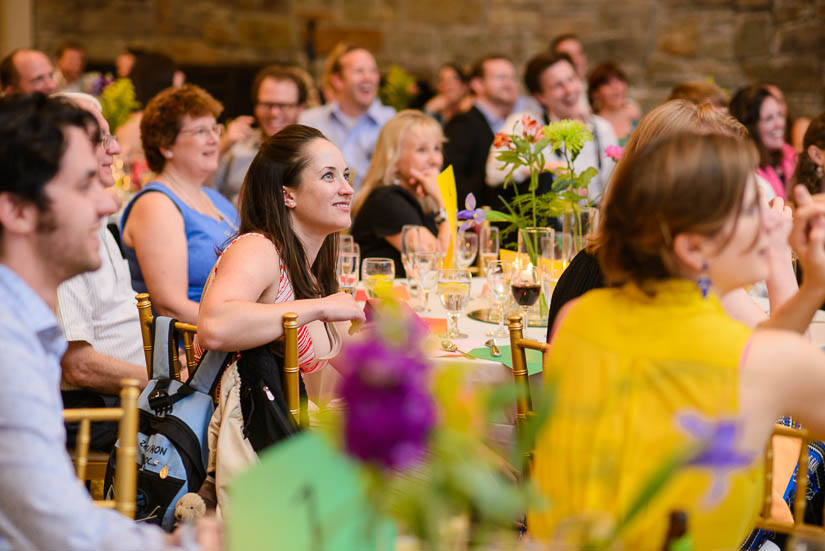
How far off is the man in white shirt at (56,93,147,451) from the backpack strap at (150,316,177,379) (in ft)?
1.30

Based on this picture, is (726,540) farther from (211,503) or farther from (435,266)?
(435,266)

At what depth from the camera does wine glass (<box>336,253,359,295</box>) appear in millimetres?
3057

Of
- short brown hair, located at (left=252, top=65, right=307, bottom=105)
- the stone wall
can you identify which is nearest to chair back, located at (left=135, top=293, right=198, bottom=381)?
short brown hair, located at (left=252, top=65, right=307, bottom=105)

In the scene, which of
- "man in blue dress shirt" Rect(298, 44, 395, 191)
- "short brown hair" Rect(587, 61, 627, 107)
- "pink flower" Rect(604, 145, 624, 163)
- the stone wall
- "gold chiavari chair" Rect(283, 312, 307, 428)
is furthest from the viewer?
the stone wall

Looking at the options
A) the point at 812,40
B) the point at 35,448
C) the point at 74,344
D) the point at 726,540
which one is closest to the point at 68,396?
the point at 74,344

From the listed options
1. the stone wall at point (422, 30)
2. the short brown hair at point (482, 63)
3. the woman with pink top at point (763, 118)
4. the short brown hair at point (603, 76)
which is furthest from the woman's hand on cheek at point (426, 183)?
the stone wall at point (422, 30)

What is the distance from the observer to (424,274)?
3094mm

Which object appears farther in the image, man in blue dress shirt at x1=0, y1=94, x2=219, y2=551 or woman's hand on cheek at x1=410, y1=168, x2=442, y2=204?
woman's hand on cheek at x1=410, y1=168, x2=442, y2=204

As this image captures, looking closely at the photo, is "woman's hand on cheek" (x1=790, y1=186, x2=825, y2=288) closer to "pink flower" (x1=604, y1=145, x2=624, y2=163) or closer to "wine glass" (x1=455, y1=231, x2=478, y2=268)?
"pink flower" (x1=604, y1=145, x2=624, y2=163)

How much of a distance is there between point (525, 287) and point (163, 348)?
1022 millimetres

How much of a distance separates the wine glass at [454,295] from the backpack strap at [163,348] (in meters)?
0.79

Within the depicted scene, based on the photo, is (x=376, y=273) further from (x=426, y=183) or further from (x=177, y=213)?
(x=426, y=183)

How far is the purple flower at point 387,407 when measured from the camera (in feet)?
2.51

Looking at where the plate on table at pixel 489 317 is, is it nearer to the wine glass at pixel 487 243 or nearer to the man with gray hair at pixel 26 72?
the wine glass at pixel 487 243
